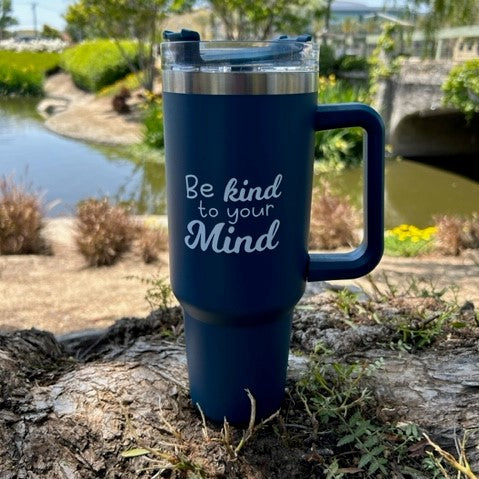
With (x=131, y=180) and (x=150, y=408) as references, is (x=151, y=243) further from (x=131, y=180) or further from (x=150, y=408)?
(x=131, y=180)

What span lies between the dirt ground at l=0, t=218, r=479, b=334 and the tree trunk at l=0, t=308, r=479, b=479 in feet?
3.49

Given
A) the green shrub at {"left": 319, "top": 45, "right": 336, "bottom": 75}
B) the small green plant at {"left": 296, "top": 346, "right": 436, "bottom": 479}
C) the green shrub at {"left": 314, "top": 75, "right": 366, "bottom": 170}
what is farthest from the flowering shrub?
the green shrub at {"left": 319, "top": 45, "right": 336, "bottom": 75}

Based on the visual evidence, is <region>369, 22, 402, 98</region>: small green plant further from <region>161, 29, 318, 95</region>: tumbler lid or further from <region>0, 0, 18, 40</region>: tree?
<region>0, 0, 18, 40</region>: tree

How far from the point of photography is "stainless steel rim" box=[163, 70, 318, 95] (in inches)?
54.6

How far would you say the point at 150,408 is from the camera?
1.75 metres

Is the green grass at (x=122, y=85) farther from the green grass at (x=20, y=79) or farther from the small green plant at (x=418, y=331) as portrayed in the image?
the small green plant at (x=418, y=331)

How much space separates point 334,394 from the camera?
1.79 m

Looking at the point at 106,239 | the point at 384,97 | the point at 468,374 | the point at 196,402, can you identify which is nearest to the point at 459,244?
the point at 106,239

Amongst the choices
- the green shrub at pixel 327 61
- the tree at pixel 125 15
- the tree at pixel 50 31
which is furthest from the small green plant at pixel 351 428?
the tree at pixel 50 31

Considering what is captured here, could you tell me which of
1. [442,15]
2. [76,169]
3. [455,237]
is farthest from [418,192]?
[442,15]

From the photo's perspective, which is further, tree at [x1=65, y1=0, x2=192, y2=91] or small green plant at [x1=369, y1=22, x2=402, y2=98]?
tree at [x1=65, y1=0, x2=192, y2=91]

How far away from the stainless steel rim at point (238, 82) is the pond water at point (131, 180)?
8.39 m

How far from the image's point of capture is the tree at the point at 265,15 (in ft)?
53.7

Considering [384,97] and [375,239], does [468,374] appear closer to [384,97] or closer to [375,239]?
[375,239]
